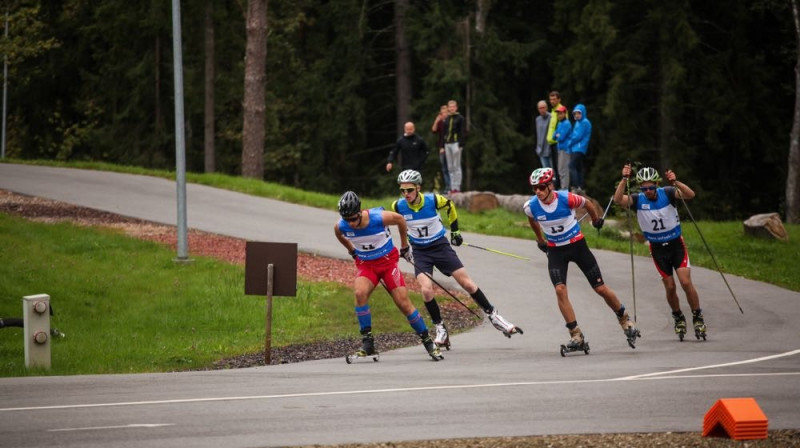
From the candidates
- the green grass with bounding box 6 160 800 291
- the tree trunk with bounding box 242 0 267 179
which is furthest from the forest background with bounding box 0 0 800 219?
the green grass with bounding box 6 160 800 291

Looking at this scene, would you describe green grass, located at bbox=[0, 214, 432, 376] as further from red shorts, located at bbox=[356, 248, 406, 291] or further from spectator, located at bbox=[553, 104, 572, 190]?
spectator, located at bbox=[553, 104, 572, 190]

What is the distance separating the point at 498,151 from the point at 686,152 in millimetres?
7298

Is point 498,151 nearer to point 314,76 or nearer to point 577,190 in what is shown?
point 314,76

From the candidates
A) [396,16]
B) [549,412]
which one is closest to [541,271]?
[549,412]

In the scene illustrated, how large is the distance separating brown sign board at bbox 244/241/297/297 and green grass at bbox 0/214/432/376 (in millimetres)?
1345

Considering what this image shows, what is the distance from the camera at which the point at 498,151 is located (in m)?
43.9

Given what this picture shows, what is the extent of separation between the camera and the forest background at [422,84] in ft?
131

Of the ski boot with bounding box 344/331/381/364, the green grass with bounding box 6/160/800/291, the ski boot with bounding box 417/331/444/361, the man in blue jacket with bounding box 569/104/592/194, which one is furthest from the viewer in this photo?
the man in blue jacket with bounding box 569/104/592/194

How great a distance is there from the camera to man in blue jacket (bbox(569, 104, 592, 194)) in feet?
81.3

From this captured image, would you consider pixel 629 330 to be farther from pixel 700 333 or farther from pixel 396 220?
pixel 396 220

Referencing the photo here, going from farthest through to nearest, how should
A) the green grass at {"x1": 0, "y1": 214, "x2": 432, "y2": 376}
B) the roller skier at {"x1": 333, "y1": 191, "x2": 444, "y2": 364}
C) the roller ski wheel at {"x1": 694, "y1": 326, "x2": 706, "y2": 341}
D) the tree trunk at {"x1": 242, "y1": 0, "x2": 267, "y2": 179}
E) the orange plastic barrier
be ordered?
the tree trunk at {"x1": 242, "y1": 0, "x2": 267, "y2": 179} → the green grass at {"x1": 0, "y1": 214, "x2": 432, "y2": 376} → the roller ski wheel at {"x1": 694, "y1": 326, "x2": 706, "y2": 341} → the roller skier at {"x1": 333, "y1": 191, "x2": 444, "y2": 364} → the orange plastic barrier

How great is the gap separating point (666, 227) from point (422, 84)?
33275mm

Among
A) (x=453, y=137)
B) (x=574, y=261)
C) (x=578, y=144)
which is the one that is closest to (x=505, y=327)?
(x=574, y=261)

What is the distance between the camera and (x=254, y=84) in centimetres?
3253
